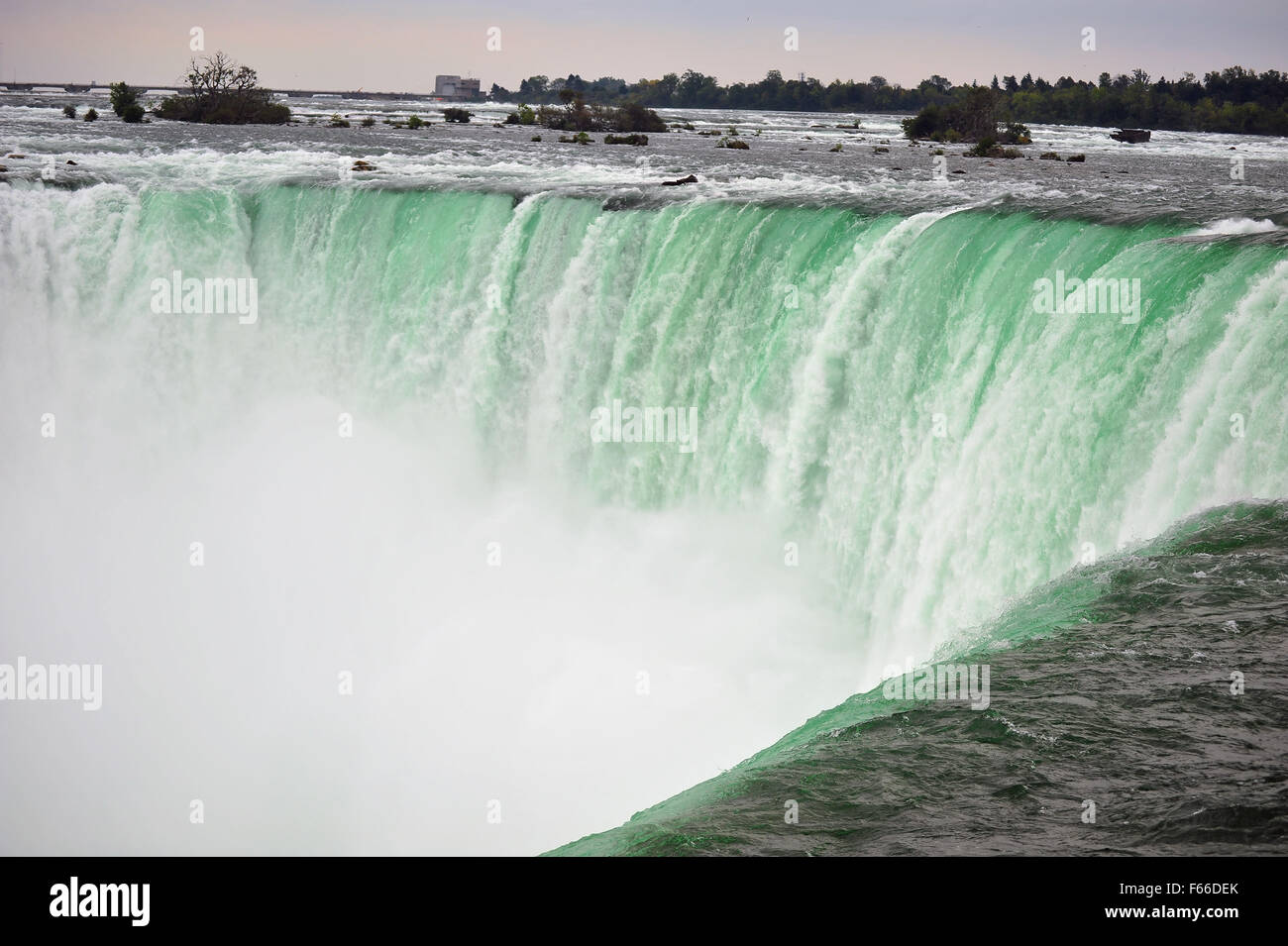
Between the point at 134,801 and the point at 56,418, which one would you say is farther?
the point at 56,418

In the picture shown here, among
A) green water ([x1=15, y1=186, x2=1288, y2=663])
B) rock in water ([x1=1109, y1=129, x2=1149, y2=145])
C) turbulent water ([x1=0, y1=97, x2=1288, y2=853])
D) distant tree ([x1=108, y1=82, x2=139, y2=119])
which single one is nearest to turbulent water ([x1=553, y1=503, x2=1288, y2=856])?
turbulent water ([x1=0, y1=97, x2=1288, y2=853])

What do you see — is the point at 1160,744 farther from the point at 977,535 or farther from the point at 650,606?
the point at 650,606

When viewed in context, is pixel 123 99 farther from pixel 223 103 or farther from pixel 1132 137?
pixel 1132 137

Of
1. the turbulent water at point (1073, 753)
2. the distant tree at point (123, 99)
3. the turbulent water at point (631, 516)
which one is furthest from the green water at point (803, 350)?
the distant tree at point (123, 99)

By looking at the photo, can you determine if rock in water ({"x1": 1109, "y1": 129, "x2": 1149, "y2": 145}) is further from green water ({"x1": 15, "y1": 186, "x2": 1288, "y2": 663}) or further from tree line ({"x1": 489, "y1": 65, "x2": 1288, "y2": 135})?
green water ({"x1": 15, "y1": 186, "x2": 1288, "y2": 663})

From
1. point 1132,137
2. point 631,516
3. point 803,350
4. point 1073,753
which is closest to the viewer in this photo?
point 1073,753

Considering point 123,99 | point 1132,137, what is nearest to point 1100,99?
point 1132,137

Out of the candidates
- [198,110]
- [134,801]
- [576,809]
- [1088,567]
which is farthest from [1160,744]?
[198,110]

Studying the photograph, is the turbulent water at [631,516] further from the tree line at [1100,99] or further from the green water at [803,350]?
the tree line at [1100,99]

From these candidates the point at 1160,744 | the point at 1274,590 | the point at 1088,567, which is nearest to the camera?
the point at 1160,744
